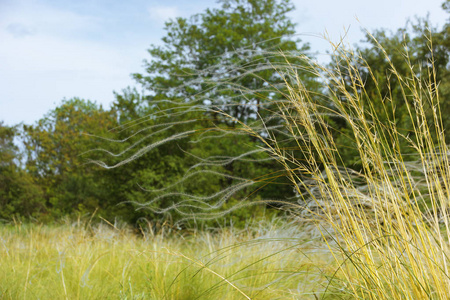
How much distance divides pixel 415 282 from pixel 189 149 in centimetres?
697

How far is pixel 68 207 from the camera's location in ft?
34.8

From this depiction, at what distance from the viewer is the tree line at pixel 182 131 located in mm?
6887

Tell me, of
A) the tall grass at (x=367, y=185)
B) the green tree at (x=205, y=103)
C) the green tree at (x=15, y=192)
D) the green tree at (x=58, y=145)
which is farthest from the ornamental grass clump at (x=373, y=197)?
the green tree at (x=58, y=145)

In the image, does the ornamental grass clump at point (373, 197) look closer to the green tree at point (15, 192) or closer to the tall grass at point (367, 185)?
the tall grass at point (367, 185)

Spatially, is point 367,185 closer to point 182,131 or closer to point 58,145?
A: point 182,131

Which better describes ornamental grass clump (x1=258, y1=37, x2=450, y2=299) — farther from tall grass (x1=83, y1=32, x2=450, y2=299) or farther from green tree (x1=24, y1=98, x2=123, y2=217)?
green tree (x1=24, y1=98, x2=123, y2=217)

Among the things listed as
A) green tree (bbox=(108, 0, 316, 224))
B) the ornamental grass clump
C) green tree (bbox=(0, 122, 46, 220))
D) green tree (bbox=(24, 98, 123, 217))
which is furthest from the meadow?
green tree (bbox=(24, 98, 123, 217))

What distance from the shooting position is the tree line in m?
6.89

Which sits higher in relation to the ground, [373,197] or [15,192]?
[373,197]

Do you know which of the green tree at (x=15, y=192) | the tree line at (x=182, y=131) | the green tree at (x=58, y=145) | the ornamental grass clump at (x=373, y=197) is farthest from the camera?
the green tree at (x=58, y=145)

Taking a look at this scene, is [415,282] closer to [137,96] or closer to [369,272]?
[369,272]

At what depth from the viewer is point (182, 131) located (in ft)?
26.5

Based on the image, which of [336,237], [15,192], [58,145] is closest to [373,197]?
[336,237]

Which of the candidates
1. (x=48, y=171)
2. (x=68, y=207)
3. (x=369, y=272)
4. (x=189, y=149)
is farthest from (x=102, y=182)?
(x=48, y=171)
